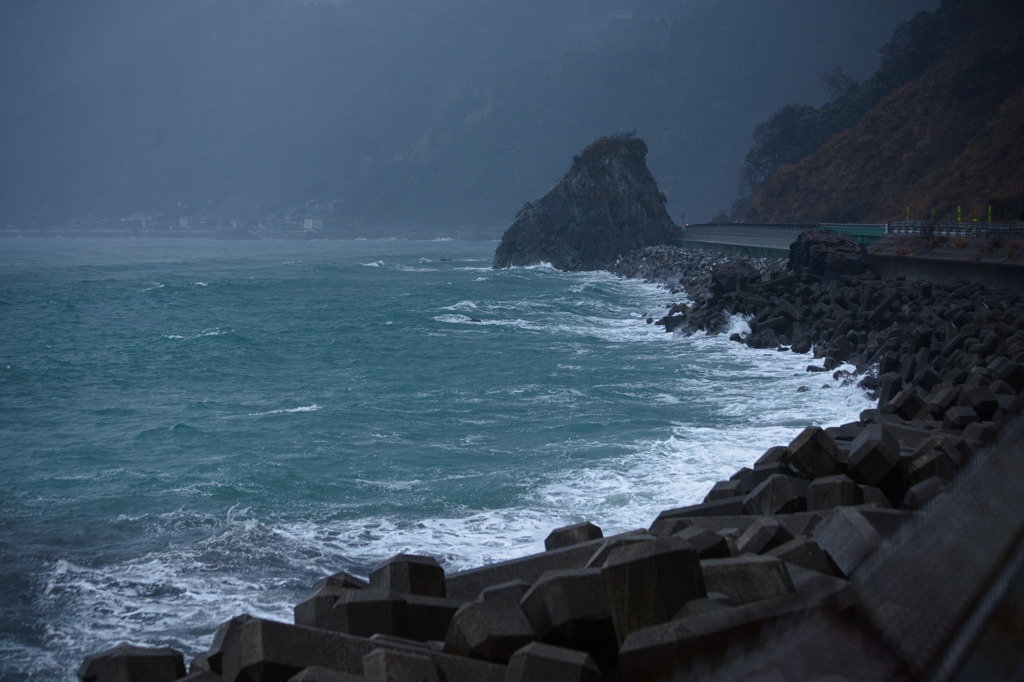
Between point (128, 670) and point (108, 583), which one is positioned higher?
point (128, 670)

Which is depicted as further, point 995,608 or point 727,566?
point 727,566

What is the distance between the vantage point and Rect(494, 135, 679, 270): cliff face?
64438 millimetres

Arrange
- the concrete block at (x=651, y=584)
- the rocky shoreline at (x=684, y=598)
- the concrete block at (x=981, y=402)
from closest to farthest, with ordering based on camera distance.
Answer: the rocky shoreline at (x=684, y=598)
the concrete block at (x=651, y=584)
the concrete block at (x=981, y=402)

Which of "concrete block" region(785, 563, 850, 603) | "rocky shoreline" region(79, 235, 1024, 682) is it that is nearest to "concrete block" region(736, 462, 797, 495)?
"rocky shoreline" region(79, 235, 1024, 682)

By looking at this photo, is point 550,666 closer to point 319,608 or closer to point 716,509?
point 319,608

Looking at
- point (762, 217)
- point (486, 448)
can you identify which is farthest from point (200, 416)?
point (762, 217)

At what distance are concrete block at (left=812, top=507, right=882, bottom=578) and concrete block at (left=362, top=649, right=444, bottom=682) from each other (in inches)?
76.0

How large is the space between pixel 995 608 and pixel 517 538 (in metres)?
6.63

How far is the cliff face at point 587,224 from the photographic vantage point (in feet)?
211

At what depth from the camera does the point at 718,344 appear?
72.2ft

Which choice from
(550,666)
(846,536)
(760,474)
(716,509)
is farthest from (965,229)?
(550,666)

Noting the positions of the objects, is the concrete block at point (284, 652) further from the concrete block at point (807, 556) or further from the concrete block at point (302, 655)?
the concrete block at point (807, 556)

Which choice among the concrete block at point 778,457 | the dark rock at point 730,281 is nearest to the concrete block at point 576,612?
the concrete block at point 778,457

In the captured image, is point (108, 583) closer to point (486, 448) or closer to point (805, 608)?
point (486, 448)
